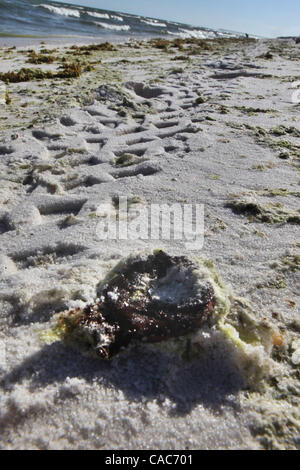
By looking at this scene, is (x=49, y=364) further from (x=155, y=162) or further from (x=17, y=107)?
(x=17, y=107)

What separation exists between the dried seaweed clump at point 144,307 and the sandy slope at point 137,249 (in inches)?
2.5

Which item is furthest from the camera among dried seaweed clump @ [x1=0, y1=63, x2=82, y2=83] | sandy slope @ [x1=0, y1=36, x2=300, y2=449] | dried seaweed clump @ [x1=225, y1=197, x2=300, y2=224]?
dried seaweed clump @ [x1=0, y1=63, x2=82, y2=83]

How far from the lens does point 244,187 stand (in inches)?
97.7

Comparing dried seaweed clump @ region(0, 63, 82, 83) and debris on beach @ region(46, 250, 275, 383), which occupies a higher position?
dried seaweed clump @ region(0, 63, 82, 83)

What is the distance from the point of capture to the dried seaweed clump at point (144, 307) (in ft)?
3.84

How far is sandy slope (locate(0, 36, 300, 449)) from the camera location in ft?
3.35

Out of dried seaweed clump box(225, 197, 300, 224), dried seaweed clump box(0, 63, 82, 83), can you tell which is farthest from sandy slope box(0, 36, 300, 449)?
dried seaweed clump box(0, 63, 82, 83)

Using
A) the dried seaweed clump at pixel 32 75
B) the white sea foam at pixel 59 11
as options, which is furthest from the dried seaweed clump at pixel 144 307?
the white sea foam at pixel 59 11

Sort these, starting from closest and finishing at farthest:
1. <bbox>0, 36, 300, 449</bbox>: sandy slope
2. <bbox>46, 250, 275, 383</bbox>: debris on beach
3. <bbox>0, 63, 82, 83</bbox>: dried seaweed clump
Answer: <bbox>0, 36, 300, 449</bbox>: sandy slope < <bbox>46, 250, 275, 383</bbox>: debris on beach < <bbox>0, 63, 82, 83</bbox>: dried seaweed clump

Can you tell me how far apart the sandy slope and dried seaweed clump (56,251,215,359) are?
0.06 metres

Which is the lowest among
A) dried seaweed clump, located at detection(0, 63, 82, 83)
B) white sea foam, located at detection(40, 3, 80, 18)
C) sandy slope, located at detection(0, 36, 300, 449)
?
sandy slope, located at detection(0, 36, 300, 449)

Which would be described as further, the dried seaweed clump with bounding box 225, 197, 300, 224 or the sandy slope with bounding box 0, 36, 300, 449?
the dried seaweed clump with bounding box 225, 197, 300, 224

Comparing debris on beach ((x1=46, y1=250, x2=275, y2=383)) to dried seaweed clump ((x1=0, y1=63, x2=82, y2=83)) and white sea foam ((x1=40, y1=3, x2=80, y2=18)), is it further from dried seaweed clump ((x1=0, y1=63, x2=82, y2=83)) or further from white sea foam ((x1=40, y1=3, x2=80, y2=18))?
white sea foam ((x1=40, y1=3, x2=80, y2=18))

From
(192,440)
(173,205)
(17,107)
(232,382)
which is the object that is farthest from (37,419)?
(17,107)
